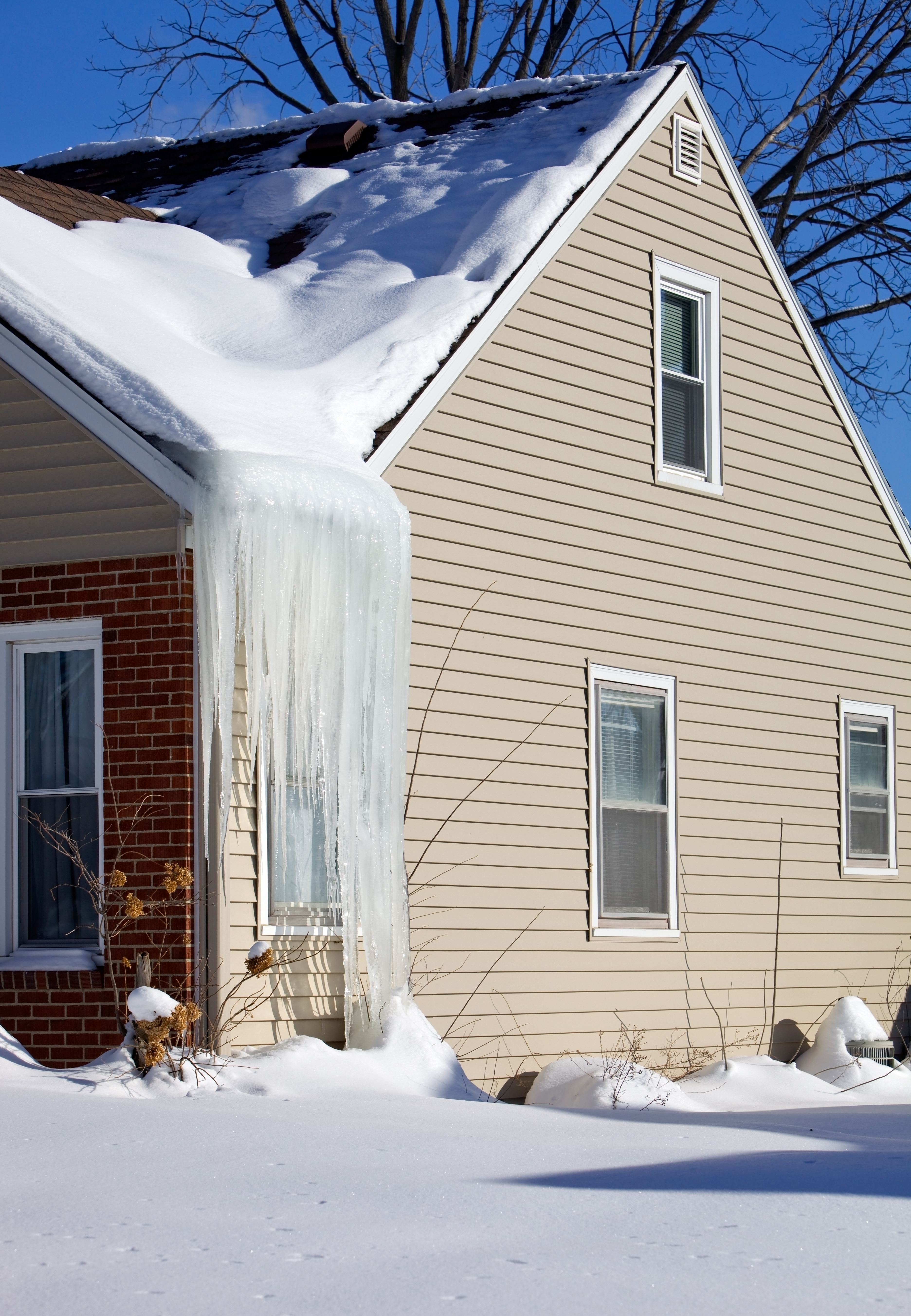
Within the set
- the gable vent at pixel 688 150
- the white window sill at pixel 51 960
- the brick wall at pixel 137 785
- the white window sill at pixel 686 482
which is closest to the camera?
the brick wall at pixel 137 785

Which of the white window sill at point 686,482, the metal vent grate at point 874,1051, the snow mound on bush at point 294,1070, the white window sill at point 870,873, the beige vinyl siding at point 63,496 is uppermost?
the white window sill at point 686,482

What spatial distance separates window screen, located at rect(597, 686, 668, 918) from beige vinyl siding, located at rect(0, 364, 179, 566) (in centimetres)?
327

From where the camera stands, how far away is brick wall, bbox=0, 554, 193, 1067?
23.7ft

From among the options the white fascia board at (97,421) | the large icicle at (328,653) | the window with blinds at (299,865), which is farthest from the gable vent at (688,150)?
the window with blinds at (299,865)

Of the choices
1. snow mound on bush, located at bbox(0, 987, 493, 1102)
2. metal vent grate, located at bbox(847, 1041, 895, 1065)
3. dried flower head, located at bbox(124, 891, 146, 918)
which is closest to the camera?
snow mound on bush, located at bbox(0, 987, 493, 1102)

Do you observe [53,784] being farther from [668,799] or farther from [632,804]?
[668,799]

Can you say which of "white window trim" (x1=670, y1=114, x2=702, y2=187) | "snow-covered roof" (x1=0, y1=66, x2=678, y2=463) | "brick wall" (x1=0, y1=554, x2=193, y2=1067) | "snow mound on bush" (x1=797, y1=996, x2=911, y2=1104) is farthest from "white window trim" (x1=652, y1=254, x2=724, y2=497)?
"brick wall" (x1=0, y1=554, x2=193, y2=1067)

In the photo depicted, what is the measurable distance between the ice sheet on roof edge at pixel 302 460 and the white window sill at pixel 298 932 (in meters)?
0.26

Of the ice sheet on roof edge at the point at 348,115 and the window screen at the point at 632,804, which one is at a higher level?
the ice sheet on roof edge at the point at 348,115

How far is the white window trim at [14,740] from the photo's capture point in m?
7.52

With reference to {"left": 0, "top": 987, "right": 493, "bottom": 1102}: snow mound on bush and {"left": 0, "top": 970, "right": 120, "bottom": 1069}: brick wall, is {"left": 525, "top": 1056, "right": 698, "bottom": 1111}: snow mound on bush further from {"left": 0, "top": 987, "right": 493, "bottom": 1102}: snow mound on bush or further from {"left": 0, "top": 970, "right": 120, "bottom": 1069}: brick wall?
{"left": 0, "top": 970, "right": 120, "bottom": 1069}: brick wall

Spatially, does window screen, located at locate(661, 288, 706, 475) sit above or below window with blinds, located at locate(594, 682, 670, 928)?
above

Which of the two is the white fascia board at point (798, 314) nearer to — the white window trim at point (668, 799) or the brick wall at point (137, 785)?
the white window trim at point (668, 799)

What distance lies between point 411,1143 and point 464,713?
3529mm
